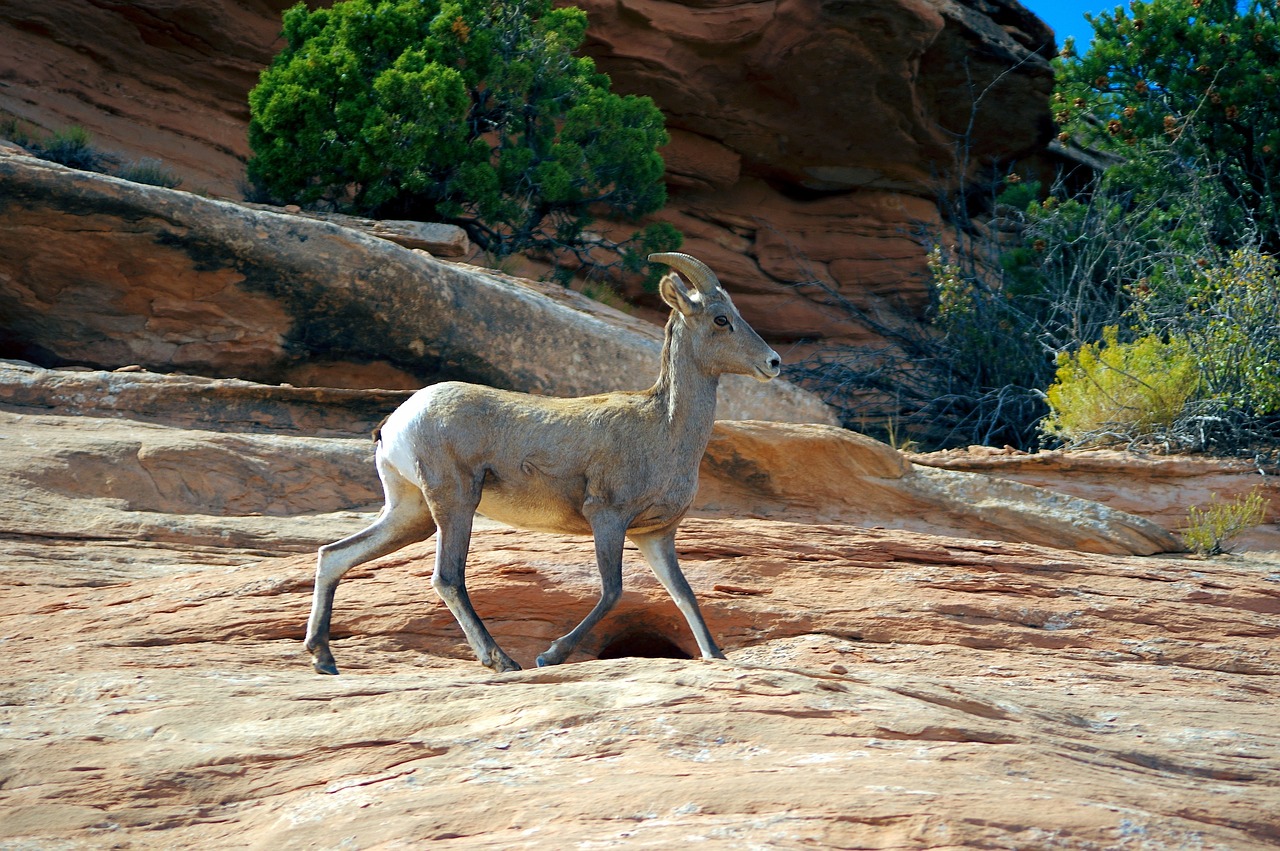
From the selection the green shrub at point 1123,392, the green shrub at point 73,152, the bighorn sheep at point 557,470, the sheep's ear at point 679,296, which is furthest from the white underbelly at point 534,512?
the green shrub at point 73,152

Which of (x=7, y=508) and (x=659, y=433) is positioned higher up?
(x=659, y=433)

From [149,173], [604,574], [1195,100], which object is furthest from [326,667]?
[1195,100]

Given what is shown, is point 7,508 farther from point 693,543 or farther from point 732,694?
point 732,694

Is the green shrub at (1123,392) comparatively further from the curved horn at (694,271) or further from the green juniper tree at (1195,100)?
the curved horn at (694,271)

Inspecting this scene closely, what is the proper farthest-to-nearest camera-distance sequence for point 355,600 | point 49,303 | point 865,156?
point 865,156
point 49,303
point 355,600

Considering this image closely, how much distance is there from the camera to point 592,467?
625cm

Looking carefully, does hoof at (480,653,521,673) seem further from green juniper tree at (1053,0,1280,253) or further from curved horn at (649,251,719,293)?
green juniper tree at (1053,0,1280,253)

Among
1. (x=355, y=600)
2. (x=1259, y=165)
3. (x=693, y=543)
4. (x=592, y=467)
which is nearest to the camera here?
(x=592, y=467)

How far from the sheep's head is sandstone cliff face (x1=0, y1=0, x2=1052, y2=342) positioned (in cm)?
1293

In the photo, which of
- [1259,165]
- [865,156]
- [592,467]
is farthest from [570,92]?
[592,467]

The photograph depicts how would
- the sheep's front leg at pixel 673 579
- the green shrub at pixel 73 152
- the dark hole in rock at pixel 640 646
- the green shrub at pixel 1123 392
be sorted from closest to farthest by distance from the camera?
the sheep's front leg at pixel 673 579 < the dark hole in rock at pixel 640 646 < the green shrub at pixel 1123 392 < the green shrub at pixel 73 152

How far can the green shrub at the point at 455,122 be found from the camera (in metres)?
16.4

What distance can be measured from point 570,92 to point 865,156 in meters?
6.30

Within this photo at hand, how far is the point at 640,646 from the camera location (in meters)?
7.39
